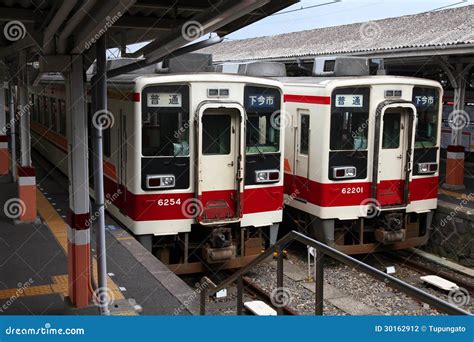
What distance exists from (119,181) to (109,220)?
83 centimetres

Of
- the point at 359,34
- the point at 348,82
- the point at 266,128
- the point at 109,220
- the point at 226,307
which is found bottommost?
the point at 226,307

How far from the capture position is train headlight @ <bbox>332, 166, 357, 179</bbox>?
9.05 m

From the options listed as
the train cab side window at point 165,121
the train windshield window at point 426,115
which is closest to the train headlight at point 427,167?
the train windshield window at point 426,115

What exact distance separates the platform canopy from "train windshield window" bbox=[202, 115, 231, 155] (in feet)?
4.88

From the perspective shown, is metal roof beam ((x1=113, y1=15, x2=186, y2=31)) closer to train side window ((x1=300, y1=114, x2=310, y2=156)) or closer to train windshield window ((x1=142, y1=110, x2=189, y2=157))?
train windshield window ((x1=142, y1=110, x2=189, y2=157))

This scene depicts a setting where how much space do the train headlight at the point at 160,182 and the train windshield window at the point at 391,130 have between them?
11.2 feet

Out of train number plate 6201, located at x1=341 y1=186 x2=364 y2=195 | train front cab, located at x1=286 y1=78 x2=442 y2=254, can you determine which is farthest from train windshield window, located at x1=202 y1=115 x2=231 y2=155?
train number plate 6201, located at x1=341 y1=186 x2=364 y2=195

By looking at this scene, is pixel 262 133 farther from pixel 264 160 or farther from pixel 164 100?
pixel 164 100

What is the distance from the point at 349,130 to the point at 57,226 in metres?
4.51

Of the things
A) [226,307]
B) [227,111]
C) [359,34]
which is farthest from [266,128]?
[359,34]

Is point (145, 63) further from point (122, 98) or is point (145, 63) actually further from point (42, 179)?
point (42, 179)

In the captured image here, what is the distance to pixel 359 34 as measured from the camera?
1598 centimetres

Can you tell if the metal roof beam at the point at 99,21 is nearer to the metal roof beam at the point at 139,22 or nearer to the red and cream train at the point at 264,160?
the metal roof beam at the point at 139,22

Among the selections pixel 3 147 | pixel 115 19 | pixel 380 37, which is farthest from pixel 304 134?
pixel 3 147
